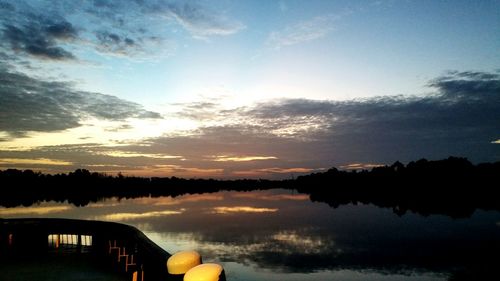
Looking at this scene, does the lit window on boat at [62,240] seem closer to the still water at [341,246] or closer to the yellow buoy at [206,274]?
the still water at [341,246]

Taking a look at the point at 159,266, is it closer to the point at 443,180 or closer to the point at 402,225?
the point at 402,225

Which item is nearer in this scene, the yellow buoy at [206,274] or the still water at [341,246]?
the yellow buoy at [206,274]

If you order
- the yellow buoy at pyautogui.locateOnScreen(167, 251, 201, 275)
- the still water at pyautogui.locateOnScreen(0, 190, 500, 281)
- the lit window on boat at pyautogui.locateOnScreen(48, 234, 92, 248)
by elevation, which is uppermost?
the yellow buoy at pyautogui.locateOnScreen(167, 251, 201, 275)

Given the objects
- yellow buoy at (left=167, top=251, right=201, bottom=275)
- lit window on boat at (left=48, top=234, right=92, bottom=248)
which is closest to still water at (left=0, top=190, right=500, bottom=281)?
lit window on boat at (left=48, top=234, right=92, bottom=248)

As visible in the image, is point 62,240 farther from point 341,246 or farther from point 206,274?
point 341,246

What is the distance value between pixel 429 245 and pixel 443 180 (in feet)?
428

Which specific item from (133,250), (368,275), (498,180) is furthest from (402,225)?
(498,180)

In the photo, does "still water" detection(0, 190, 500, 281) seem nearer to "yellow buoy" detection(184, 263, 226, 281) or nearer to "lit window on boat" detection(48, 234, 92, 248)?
"lit window on boat" detection(48, 234, 92, 248)

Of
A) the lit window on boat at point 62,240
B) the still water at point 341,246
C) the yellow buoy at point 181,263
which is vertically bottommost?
the still water at point 341,246

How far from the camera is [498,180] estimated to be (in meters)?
136

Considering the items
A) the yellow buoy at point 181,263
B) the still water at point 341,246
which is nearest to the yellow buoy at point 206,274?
the yellow buoy at point 181,263

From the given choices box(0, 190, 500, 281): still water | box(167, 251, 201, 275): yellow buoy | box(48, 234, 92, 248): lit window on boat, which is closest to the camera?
box(167, 251, 201, 275): yellow buoy

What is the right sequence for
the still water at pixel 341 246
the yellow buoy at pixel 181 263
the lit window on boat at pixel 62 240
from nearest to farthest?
the yellow buoy at pixel 181 263
the lit window on boat at pixel 62 240
the still water at pixel 341 246

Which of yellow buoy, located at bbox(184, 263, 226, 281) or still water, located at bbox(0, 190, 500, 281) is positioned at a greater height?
yellow buoy, located at bbox(184, 263, 226, 281)
